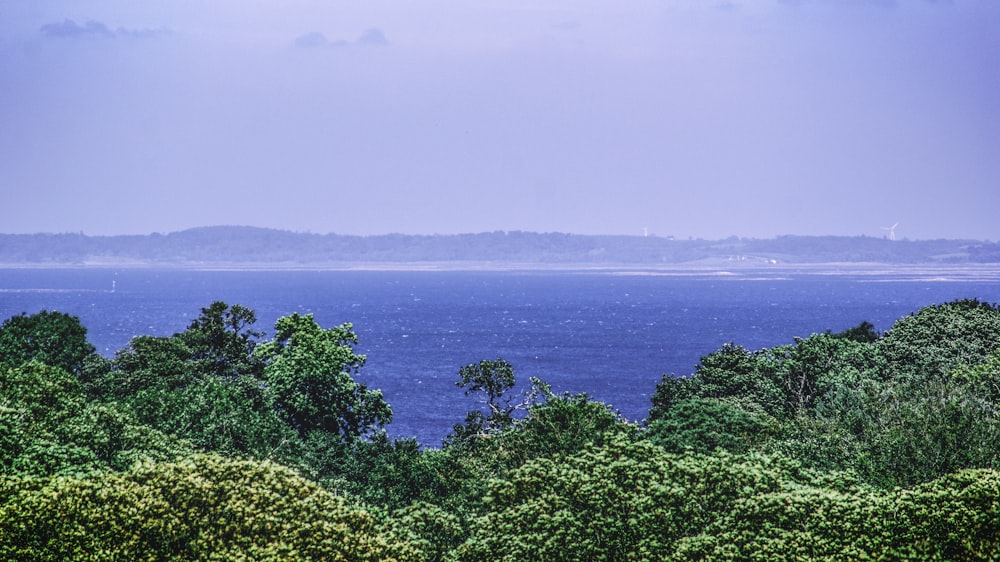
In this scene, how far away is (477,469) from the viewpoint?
50.5 meters

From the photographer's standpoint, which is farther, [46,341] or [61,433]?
[46,341]

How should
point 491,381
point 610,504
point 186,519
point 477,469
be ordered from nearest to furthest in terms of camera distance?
point 186,519 → point 610,504 → point 477,469 → point 491,381

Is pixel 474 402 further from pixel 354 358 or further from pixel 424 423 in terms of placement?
pixel 354 358

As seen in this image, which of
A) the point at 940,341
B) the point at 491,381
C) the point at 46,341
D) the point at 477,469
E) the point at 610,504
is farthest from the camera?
the point at 940,341

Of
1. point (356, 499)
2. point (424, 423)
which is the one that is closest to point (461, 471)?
point (356, 499)

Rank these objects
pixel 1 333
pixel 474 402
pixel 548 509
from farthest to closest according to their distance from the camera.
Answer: pixel 474 402 < pixel 1 333 < pixel 548 509

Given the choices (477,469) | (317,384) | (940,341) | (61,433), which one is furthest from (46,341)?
(940,341)

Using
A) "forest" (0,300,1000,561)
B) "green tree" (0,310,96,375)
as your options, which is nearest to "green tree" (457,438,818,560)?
"forest" (0,300,1000,561)

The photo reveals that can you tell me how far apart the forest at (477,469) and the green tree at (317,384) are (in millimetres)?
129

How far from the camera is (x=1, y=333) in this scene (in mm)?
63656

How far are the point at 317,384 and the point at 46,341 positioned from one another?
20.9 m

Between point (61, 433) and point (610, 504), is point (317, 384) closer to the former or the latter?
point (61, 433)

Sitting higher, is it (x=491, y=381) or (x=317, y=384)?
(x=317, y=384)

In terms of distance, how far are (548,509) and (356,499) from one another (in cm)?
1495
